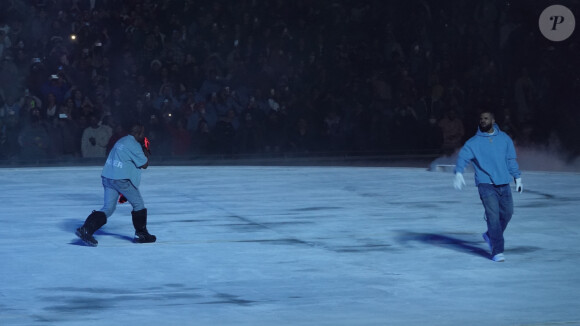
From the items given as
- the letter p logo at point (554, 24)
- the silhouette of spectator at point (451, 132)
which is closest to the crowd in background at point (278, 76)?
the silhouette of spectator at point (451, 132)

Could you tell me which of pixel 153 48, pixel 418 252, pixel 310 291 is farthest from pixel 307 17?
pixel 310 291

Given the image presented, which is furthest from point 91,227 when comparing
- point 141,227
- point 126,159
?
point 126,159

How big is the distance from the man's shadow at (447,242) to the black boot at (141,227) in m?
2.94

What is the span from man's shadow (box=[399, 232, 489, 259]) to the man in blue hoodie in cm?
311

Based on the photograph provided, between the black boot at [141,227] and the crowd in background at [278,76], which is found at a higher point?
the crowd in background at [278,76]

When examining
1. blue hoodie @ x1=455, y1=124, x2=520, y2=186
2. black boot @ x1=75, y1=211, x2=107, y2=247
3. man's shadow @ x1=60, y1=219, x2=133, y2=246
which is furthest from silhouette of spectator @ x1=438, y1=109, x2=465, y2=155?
black boot @ x1=75, y1=211, x2=107, y2=247

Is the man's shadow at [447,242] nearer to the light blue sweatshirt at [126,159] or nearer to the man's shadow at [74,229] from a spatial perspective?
the light blue sweatshirt at [126,159]

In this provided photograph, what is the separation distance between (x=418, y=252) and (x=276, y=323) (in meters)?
3.84

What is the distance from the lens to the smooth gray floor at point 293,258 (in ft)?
28.9

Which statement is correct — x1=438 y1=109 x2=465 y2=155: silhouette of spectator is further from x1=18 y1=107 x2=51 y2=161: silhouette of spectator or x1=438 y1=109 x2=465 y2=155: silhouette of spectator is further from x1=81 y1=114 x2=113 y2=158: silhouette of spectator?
x1=18 y1=107 x2=51 y2=161: silhouette of spectator

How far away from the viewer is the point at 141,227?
12.6 meters

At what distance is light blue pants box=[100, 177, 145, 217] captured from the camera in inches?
484

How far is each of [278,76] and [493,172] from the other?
15455 mm

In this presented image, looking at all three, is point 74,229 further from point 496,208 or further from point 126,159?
point 496,208
